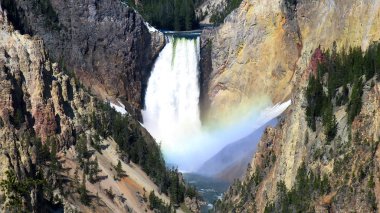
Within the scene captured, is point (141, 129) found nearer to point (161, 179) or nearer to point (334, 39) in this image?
Answer: point (161, 179)

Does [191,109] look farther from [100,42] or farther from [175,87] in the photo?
[100,42]

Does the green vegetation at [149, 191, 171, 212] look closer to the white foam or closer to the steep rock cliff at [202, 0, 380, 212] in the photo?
the steep rock cliff at [202, 0, 380, 212]

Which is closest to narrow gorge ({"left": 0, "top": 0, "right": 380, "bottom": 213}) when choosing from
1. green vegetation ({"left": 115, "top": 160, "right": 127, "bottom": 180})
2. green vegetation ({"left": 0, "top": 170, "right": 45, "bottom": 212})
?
green vegetation ({"left": 0, "top": 170, "right": 45, "bottom": 212})

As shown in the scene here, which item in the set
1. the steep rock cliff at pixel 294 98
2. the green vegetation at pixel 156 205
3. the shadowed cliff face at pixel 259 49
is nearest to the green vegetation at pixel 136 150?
the green vegetation at pixel 156 205

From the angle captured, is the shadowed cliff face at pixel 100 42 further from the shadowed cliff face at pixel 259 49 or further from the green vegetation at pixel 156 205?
the green vegetation at pixel 156 205

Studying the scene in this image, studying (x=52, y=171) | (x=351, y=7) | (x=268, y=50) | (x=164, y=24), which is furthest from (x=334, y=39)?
(x=164, y=24)

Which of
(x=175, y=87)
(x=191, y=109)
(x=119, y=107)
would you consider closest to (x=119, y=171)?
(x=119, y=107)

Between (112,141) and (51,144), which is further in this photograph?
(112,141)
